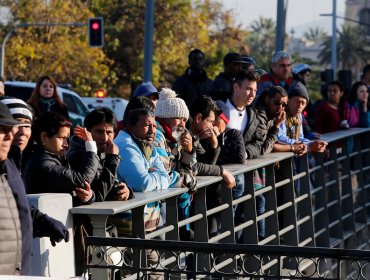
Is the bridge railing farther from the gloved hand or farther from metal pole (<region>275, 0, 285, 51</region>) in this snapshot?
metal pole (<region>275, 0, 285, 51</region>)

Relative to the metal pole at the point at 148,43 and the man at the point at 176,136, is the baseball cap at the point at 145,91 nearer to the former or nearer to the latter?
the man at the point at 176,136

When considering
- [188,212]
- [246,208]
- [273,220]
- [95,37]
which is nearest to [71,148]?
[188,212]

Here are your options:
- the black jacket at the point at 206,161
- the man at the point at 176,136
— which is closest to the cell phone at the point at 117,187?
the man at the point at 176,136

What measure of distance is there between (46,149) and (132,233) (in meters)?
0.70

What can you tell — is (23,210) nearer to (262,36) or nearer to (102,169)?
(102,169)

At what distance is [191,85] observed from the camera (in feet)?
44.8

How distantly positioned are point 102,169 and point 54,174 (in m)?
0.43

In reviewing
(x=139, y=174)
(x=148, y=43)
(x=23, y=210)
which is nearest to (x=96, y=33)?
(x=148, y=43)

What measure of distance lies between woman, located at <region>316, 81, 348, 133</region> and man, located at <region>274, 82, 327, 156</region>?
95.6 inches

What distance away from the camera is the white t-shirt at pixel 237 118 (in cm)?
1055

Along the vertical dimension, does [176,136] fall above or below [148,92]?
A: below

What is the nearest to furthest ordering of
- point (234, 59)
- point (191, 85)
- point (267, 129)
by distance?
point (267, 129) < point (234, 59) < point (191, 85)

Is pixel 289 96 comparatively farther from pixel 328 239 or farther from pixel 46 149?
pixel 46 149

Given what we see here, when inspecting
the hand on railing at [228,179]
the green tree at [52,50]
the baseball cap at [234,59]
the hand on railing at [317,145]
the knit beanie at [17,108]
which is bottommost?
the green tree at [52,50]
